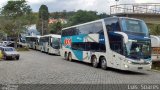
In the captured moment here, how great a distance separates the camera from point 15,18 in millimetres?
86375

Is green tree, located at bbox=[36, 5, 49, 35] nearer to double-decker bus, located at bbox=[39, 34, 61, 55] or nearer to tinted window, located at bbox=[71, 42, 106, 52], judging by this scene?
double-decker bus, located at bbox=[39, 34, 61, 55]

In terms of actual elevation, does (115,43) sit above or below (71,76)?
above

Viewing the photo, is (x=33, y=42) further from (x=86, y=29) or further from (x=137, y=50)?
(x=137, y=50)

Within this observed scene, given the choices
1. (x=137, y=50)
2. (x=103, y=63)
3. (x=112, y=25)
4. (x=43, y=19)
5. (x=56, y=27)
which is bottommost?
(x=103, y=63)

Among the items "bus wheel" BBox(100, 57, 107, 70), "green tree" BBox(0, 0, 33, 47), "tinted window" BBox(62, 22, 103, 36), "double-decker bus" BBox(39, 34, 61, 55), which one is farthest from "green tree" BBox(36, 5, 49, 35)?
"bus wheel" BBox(100, 57, 107, 70)

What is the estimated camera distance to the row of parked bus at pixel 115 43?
24.9 metres

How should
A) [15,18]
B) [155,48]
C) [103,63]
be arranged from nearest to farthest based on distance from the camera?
[103,63] < [155,48] < [15,18]

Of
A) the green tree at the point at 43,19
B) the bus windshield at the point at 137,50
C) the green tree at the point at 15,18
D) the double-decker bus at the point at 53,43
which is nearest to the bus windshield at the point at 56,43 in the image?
the double-decker bus at the point at 53,43

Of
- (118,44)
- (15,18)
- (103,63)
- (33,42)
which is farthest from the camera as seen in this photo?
(15,18)

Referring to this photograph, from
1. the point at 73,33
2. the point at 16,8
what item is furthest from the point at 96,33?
the point at 16,8

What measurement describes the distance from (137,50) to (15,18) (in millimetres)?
64799

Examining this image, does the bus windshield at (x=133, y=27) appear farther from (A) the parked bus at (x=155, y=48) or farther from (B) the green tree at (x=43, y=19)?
(B) the green tree at (x=43, y=19)

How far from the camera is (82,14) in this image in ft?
355

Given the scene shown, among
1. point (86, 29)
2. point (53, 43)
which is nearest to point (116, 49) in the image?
point (86, 29)
